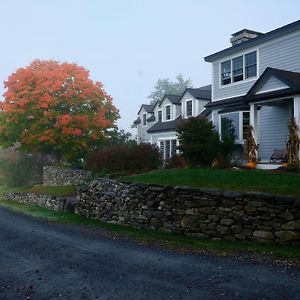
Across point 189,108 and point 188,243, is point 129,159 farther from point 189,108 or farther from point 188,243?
point 189,108

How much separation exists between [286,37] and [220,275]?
1497cm

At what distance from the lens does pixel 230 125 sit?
2036cm

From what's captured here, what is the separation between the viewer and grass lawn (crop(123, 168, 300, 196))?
10.2 meters

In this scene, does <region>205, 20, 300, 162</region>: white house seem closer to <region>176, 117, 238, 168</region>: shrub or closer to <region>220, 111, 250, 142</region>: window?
<region>220, 111, 250, 142</region>: window

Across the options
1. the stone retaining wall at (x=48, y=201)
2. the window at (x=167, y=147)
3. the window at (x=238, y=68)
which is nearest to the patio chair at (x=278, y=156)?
the window at (x=238, y=68)

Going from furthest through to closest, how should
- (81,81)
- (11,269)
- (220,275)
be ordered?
(81,81) → (11,269) → (220,275)

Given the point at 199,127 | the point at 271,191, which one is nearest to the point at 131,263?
the point at 271,191

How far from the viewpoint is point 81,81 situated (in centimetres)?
2588

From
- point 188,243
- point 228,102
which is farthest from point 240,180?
point 228,102

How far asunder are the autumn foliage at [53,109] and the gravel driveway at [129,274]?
1528 cm

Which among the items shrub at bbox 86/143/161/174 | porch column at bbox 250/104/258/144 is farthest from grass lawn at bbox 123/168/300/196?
shrub at bbox 86/143/161/174

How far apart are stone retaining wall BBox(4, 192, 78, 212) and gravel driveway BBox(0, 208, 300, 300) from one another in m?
6.90

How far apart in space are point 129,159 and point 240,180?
9.01 meters

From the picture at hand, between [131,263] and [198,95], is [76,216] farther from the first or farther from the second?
[198,95]
